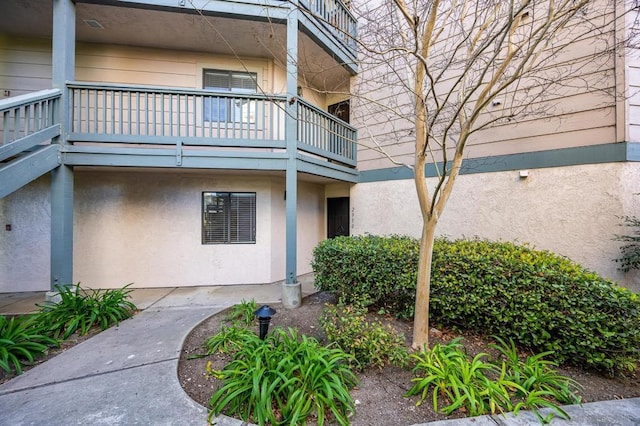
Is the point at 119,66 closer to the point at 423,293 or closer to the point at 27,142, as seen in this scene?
the point at 27,142

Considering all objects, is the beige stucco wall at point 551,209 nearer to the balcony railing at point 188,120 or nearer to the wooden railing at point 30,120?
the balcony railing at point 188,120

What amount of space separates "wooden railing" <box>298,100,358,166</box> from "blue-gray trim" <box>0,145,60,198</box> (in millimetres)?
4132

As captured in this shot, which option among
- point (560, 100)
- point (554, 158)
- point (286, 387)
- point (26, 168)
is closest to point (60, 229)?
point (26, 168)

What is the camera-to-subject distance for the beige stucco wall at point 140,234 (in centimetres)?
584

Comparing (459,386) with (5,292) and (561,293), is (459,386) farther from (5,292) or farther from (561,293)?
(5,292)

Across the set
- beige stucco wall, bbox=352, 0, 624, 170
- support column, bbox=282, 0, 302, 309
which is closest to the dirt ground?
support column, bbox=282, 0, 302, 309

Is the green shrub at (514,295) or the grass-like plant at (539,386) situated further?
the green shrub at (514,295)

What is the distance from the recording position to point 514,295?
3.17 metres

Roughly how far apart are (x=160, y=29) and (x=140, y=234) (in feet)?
14.6

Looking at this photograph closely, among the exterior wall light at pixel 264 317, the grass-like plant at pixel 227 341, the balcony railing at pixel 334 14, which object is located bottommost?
the grass-like plant at pixel 227 341

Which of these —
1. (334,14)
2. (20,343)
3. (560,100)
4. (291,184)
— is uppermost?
(334,14)

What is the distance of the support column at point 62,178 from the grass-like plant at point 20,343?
1172mm

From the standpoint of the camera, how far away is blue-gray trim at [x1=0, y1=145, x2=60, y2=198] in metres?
3.79

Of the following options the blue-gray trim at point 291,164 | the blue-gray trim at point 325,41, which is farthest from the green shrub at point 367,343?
the blue-gray trim at point 325,41
